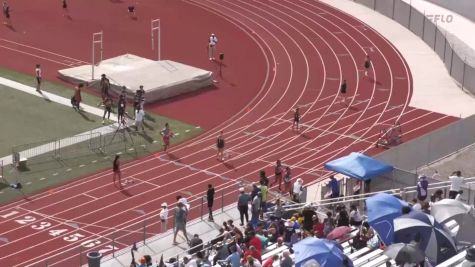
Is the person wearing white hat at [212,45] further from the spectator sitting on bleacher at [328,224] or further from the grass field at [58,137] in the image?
the spectator sitting on bleacher at [328,224]

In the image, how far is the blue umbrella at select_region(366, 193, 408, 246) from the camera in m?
27.2

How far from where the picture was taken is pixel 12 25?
59.9m

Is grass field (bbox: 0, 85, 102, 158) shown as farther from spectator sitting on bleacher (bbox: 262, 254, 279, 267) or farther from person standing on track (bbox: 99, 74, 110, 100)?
spectator sitting on bleacher (bbox: 262, 254, 279, 267)

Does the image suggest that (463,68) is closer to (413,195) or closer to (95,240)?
(413,195)

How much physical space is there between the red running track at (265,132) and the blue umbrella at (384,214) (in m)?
7.83

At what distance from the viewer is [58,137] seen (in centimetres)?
4481

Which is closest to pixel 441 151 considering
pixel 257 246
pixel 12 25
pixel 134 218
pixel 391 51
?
pixel 134 218

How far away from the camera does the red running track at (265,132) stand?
36.7 meters

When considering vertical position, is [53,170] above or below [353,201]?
below

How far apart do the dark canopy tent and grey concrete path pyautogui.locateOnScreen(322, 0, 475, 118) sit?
14.1 m

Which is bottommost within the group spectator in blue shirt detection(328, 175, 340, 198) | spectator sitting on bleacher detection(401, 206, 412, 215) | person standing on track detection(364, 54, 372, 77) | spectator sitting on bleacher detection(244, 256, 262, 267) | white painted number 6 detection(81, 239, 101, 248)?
white painted number 6 detection(81, 239, 101, 248)

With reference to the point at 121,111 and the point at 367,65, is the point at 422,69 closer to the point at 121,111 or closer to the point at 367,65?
the point at 367,65

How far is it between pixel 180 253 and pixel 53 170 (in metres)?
11.9

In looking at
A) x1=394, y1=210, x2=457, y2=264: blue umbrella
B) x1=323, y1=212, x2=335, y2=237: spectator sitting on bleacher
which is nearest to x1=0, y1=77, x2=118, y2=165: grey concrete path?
x1=323, y1=212, x2=335, y2=237: spectator sitting on bleacher
